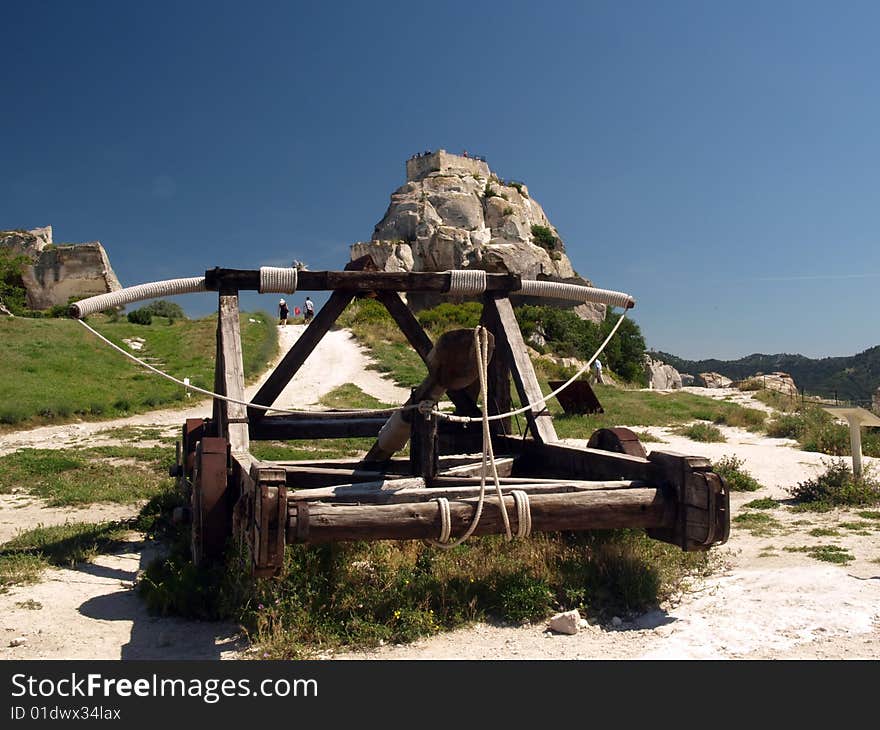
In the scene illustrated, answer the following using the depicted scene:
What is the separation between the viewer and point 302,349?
20.5 feet

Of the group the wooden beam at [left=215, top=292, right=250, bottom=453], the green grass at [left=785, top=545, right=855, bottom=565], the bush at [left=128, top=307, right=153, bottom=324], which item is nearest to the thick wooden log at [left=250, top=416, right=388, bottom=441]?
the wooden beam at [left=215, top=292, right=250, bottom=453]

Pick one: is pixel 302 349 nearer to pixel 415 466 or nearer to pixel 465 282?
pixel 465 282

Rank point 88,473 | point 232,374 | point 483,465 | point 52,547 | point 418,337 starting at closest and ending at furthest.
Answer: point 483,465 → point 232,374 → point 52,547 → point 418,337 → point 88,473

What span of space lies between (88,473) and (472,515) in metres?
7.67

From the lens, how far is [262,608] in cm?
400

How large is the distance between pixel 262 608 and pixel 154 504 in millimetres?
3937

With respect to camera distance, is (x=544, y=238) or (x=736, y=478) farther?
(x=544, y=238)

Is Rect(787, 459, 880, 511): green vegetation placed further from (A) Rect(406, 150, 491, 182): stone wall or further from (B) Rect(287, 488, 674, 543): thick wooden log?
(A) Rect(406, 150, 491, 182): stone wall

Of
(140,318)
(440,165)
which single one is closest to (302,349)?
(140,318)

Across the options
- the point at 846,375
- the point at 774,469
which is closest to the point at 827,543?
the point at 774,469

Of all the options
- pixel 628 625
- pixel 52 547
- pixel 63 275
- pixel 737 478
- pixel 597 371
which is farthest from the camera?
pixel 63 275

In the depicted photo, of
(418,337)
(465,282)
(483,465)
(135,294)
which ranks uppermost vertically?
(465,282)

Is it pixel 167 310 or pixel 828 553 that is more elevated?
pixel 167 310
